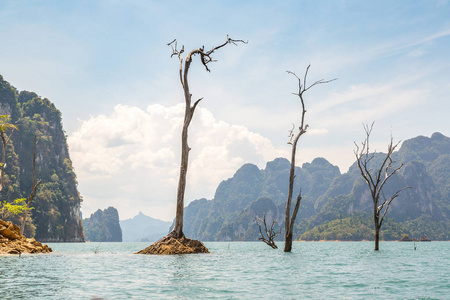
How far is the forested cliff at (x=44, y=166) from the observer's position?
156625 mm

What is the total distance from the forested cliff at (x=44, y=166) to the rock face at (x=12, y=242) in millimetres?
115829

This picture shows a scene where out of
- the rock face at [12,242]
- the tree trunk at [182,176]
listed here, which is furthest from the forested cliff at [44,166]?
the tree trunk at [182,176]

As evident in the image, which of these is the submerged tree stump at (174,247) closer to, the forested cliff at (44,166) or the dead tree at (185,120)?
the dead tree at (185,120)

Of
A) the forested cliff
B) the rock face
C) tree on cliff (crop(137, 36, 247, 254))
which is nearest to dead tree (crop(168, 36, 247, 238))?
tree on cliff (crop(137, 36, 247, 254))

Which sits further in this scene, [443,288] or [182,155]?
[182,155]

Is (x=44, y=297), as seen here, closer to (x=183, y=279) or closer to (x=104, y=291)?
(x=104, y=291)

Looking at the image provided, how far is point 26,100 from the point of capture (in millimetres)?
191875

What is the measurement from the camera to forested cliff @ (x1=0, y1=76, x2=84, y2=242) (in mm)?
156625

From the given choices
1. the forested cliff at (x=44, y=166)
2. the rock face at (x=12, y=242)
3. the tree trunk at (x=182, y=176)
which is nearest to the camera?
the rock face at (x=12, y=242)

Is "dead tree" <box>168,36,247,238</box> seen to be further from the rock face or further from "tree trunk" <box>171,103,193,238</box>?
the rock face

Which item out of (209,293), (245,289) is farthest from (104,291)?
(245,289)

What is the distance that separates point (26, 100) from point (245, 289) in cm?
20257

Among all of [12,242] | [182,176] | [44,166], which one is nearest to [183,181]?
[182,176]

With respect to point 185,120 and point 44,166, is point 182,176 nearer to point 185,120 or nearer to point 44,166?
point 185,120
